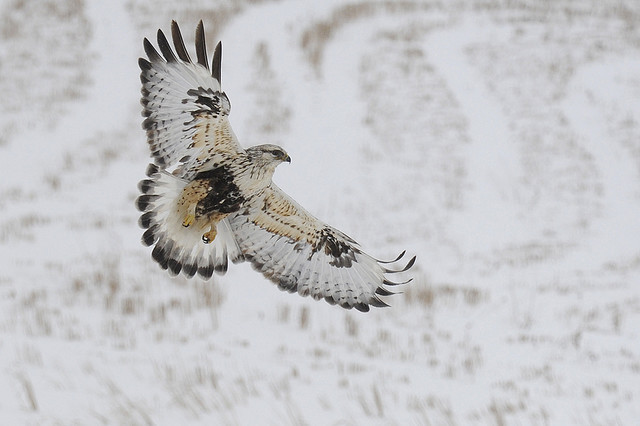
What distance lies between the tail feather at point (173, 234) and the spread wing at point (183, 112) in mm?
88

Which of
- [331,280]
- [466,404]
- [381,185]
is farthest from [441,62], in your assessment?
[331,280]

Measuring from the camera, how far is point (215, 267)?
140 inches

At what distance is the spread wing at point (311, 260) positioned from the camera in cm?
374

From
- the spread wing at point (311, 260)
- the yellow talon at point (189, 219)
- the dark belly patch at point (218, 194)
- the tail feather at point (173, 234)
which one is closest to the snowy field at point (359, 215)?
the spread wing at point (311, 260)

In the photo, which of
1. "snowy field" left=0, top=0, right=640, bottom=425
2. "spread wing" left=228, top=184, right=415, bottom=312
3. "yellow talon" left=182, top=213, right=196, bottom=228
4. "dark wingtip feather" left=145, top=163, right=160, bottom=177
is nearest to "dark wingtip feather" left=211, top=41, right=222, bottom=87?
"dark wingtip feather" left=145, top=163, right=160, bottom=177

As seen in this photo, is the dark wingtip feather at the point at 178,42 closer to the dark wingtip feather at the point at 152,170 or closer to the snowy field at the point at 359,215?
the dark wingtip feather at the point at 152,170

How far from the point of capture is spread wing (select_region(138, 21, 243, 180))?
3180mm

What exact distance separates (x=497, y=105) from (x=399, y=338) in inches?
408

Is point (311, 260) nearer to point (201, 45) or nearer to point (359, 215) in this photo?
point (201, 45)

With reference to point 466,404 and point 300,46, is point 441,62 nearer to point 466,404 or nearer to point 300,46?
point 300,46

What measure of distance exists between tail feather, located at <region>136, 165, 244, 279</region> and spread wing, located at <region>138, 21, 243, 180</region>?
0.29 feet

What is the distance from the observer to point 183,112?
10.7 feet

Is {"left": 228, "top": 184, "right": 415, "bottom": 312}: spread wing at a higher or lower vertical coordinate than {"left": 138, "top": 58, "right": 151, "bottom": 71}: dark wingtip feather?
lower

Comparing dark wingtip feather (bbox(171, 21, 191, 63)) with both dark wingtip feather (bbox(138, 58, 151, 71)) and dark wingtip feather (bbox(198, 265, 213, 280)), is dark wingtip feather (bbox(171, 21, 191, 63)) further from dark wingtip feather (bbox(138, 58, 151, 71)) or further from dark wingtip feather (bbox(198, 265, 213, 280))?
dark wingtip feather (bbox(198, 265, 213, 280))
